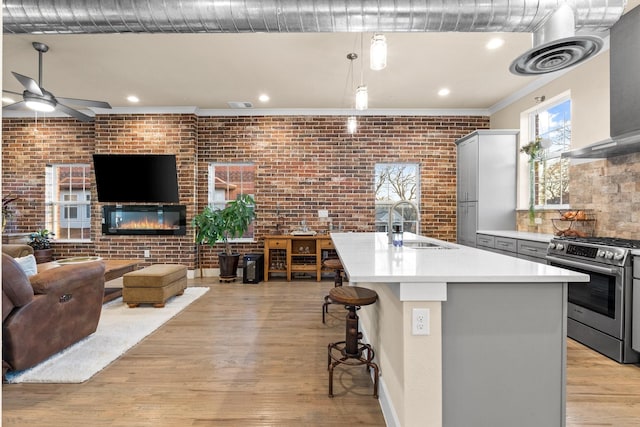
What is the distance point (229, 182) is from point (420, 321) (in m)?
5.07

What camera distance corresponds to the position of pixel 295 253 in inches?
223

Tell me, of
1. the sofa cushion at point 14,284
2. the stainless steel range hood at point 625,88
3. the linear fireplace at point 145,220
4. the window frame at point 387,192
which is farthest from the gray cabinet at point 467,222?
the sofa cushion at point 14,284

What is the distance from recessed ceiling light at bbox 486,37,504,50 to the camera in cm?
357

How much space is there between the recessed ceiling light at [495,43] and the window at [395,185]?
8.09 feet

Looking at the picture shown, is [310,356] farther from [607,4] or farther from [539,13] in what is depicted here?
[607,4]

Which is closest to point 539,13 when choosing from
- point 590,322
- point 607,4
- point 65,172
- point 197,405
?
point 607,4

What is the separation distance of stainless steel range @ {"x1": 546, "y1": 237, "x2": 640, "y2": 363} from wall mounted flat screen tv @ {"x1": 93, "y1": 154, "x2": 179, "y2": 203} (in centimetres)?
539

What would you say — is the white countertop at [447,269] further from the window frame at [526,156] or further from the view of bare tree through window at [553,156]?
the window frame at [526,156]

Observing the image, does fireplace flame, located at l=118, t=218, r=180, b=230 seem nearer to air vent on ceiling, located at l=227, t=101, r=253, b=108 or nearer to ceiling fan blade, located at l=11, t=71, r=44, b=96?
air vent on ceiling, located at l=227, t=101, r=253, b=108

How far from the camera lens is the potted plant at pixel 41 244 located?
18.9 ft

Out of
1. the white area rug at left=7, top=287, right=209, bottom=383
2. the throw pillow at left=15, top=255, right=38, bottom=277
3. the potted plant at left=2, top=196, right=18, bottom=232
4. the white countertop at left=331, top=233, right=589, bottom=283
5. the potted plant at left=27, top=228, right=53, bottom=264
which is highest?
the potted plant at left=2, top=196, right=18, bottom=232

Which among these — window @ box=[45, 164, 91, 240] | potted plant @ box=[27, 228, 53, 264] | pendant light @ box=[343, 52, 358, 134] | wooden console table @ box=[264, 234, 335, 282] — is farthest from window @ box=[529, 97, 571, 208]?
potted plant @ box=[27, 228, 53, 264]

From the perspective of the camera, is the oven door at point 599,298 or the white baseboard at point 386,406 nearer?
the white baseboard at point 386,406

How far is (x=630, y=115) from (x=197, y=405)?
395cm
